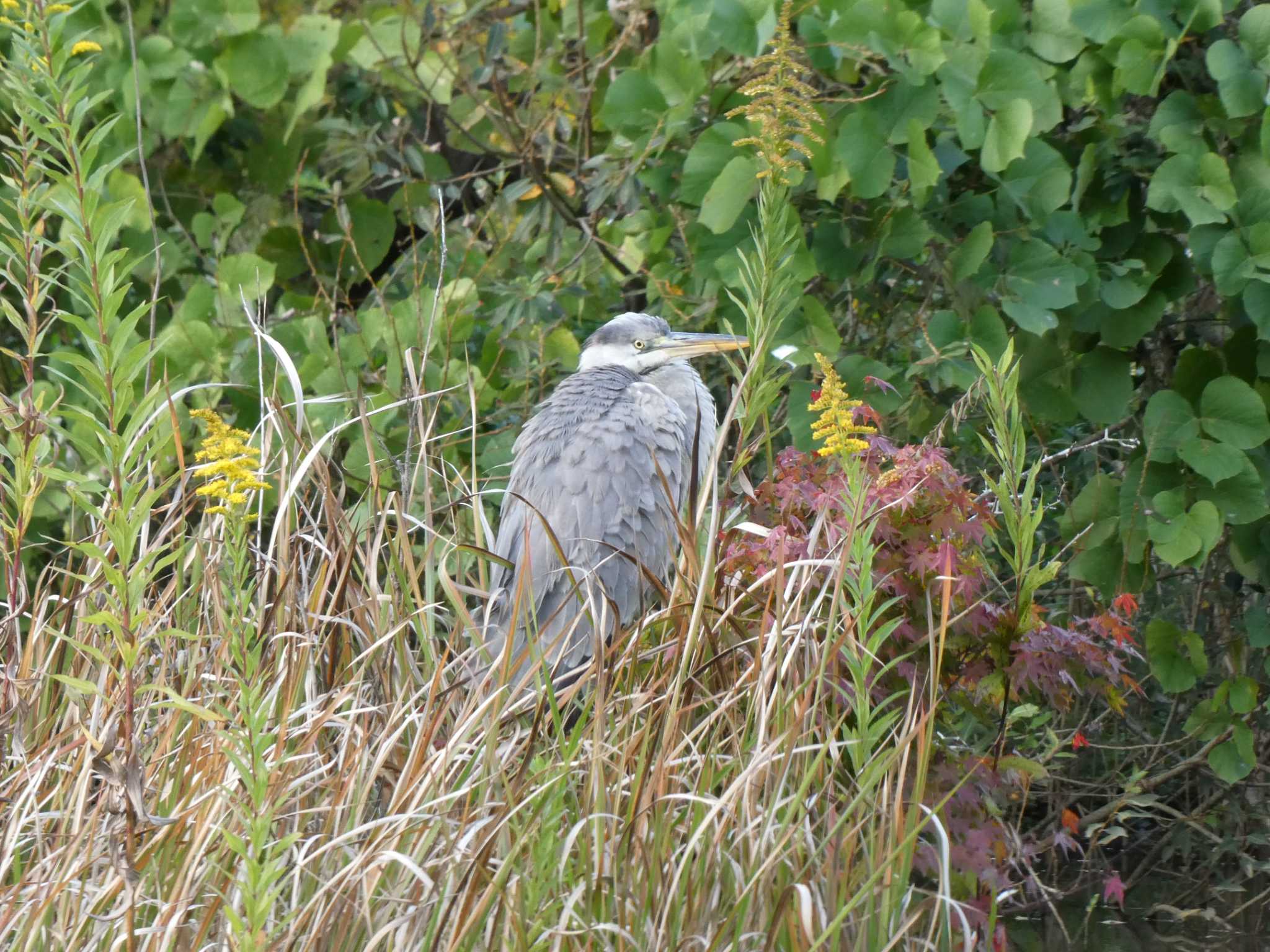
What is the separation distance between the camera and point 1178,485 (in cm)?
316

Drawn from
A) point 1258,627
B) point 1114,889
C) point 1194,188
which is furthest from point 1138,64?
point 1114,889

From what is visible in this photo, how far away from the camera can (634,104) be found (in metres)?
3.52

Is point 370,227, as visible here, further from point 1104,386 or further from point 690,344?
point 1104,386

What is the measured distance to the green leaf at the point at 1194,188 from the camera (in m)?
2.99

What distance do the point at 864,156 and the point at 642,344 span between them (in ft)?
3.37

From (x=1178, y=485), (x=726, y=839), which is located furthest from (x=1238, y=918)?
(x=726, y=839)

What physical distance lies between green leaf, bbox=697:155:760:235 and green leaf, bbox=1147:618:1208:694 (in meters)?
1.44

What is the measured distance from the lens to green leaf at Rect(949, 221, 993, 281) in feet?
10.6

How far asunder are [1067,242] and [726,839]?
1.85 metres

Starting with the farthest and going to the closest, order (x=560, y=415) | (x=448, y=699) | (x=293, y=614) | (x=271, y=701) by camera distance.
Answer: (x=560, y=415) < (x=293, y=614) < (x=448, y=699) < (x=271, y=701)

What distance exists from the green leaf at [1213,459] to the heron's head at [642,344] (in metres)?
1.31

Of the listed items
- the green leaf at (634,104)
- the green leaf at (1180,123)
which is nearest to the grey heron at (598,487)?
the green leaf at (634,104)

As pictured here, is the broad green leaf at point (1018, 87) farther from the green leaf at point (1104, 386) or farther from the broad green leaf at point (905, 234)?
the green leaf at point (1104, 386)

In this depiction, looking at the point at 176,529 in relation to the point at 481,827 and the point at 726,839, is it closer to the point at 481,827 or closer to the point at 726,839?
the point at 481,827
